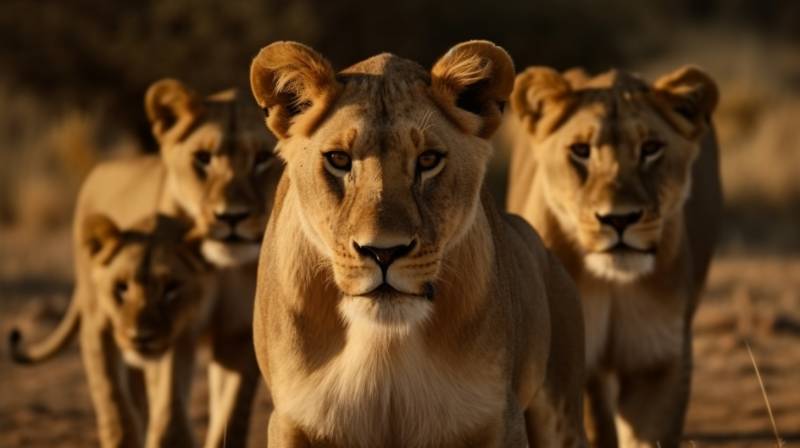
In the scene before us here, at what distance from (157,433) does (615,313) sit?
1.60m

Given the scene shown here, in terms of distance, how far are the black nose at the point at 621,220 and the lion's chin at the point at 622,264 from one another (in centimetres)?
7

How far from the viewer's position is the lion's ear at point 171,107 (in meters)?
6.50

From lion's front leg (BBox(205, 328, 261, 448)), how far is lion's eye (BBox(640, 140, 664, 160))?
4.98ft

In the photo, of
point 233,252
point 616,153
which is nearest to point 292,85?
point 616,153

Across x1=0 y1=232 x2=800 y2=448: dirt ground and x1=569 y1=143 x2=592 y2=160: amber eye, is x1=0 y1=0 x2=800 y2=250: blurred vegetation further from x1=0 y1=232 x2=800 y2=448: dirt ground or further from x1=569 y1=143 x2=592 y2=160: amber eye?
x1=569 y1=143 x2=592 y2=160: amber eye

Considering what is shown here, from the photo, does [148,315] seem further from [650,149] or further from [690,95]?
[690,95]

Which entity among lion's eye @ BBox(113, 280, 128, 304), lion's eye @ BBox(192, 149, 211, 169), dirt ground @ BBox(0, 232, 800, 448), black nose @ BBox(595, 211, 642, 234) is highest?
black nose @ BBox(595, 211, 642, 234)

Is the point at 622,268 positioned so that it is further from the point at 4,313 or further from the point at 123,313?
the point at 4,313

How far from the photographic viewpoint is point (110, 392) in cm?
656

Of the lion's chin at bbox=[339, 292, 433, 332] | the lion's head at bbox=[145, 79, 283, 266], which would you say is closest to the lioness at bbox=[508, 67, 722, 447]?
the lion's head at bbox=[145, 79, 283, 266]

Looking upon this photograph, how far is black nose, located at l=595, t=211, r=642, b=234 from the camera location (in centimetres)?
542

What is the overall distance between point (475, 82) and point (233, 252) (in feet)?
7.52

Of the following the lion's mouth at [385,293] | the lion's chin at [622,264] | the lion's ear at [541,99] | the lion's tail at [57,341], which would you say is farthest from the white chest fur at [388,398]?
the lion's tail at [57,341]

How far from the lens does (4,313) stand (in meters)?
9.87
